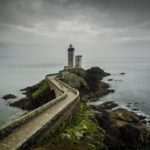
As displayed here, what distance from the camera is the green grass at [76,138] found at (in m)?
16.2

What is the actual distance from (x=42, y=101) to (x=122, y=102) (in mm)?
19674

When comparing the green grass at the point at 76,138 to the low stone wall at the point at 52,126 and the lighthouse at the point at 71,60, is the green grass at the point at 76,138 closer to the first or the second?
the low stone wall at the point at 52,126

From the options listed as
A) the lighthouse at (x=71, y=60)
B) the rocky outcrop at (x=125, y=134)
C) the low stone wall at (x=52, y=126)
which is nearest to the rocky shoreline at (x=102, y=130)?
the rocky outcrop at (x=125, y=134)

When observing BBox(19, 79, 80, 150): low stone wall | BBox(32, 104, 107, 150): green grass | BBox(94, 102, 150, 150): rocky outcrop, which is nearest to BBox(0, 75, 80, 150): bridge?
BBox(19, 79, 80, 150): low stone wall

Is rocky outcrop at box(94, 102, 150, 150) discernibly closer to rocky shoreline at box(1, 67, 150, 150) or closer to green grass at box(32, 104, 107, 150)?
rocky shoreline at box(1, 67, 150, 150)

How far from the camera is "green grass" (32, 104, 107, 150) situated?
53.1 ft

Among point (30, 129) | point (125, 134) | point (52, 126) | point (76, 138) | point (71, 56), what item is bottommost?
point (125, 134)

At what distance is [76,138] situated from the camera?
62.9 feet

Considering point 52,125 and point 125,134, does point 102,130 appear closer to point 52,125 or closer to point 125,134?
point 125,134

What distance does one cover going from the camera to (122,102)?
54.8 metres

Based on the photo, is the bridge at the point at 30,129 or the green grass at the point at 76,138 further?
the green grass at the point at 76,138

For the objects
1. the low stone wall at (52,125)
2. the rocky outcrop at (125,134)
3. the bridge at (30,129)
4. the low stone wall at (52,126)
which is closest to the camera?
the bridge at (30,129)

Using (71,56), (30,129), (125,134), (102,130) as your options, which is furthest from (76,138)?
(71,56)

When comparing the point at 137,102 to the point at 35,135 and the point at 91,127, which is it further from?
the point at 35,135
